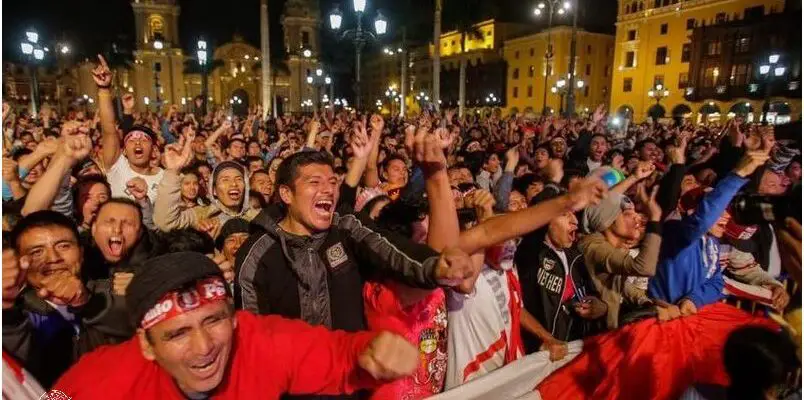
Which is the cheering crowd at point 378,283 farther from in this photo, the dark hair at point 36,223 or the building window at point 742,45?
the building window at point 742,45

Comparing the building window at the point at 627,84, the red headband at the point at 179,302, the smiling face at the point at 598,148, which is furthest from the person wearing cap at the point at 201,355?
→ the building window at the point at 627,84

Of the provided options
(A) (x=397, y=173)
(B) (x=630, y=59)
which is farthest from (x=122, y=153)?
(B) (x=630, y=59)

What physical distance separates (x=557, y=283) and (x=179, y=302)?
9.04 ft

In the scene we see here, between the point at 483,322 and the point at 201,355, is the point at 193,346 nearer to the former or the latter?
the point at 201,355

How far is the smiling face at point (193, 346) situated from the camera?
1995mm

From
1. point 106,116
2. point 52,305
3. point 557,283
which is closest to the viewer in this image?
point 52,305

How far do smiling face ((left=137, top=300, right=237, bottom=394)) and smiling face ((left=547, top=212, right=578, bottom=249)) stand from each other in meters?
2.48

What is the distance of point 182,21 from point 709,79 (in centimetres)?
7380

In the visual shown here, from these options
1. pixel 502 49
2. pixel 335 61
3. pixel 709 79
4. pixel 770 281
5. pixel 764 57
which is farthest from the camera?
pixel 335 61

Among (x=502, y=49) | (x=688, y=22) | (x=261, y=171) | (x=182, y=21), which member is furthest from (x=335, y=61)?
(x=261, y=171)

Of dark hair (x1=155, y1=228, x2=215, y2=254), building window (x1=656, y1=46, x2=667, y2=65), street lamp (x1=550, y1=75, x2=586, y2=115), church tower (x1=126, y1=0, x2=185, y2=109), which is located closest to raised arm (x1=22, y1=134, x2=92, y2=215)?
dark hair (x1=155, y1=228, x2=215, y2=254)

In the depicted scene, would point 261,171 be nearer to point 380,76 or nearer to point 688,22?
point 688,22

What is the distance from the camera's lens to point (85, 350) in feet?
8.64

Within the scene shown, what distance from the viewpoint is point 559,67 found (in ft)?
200
